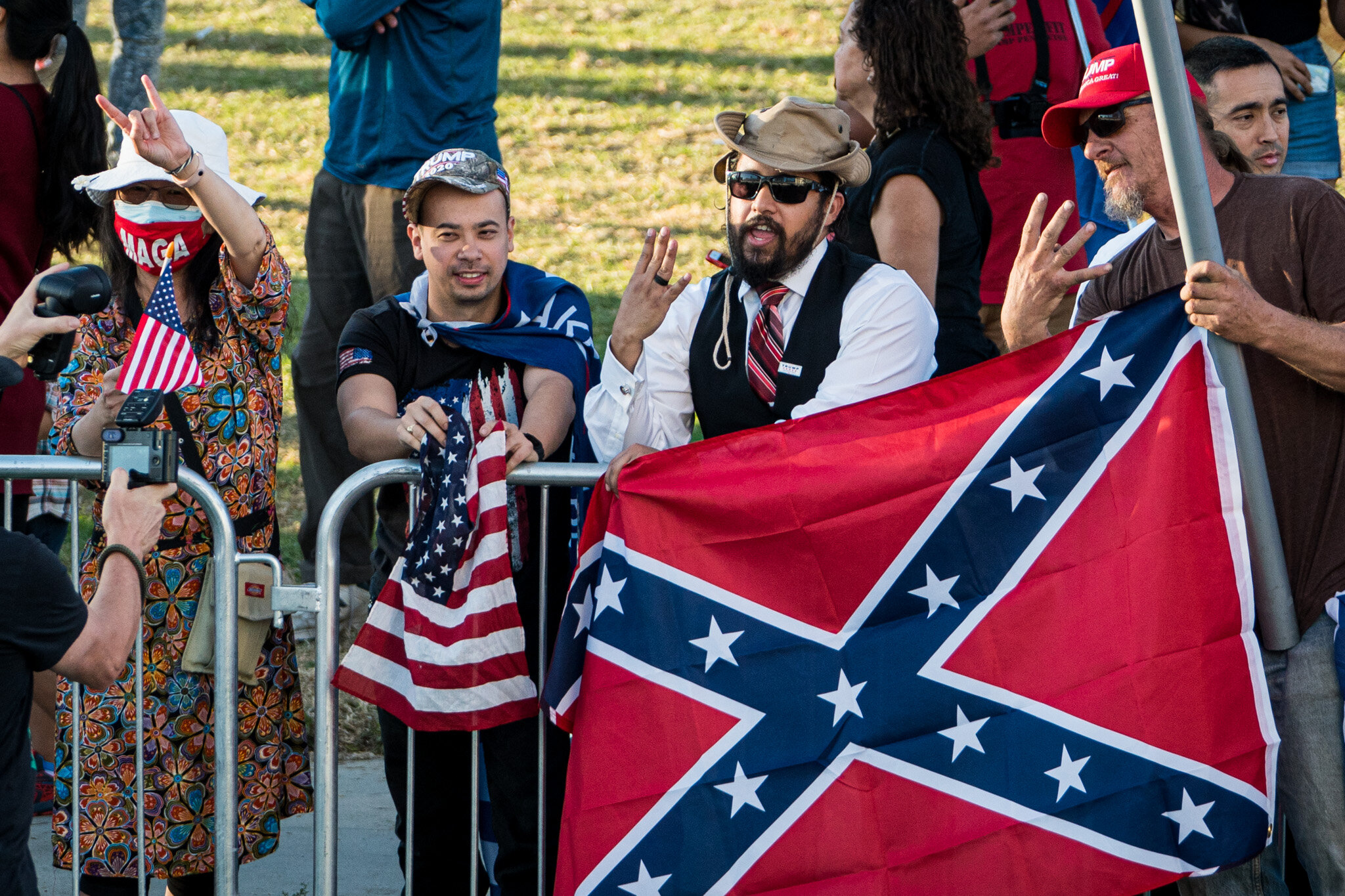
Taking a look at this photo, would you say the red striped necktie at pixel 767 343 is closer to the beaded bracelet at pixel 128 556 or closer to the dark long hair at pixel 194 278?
the dark long hair at pixel 194 278

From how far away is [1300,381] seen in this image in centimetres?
372

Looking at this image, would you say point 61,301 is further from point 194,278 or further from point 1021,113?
point 1021,113

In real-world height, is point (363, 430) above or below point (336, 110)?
below

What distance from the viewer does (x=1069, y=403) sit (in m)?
3.81

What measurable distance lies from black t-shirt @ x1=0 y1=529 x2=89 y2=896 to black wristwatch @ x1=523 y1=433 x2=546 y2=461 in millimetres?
1360

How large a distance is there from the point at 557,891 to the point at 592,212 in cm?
1005

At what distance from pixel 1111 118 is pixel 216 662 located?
2727mm

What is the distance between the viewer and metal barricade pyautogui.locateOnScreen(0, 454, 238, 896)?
3977mm

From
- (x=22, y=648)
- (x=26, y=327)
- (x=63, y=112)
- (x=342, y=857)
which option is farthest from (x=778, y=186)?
(x=342, y=857)

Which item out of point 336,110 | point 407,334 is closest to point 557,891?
point 407,334

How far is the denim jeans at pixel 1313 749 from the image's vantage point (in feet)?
12.1

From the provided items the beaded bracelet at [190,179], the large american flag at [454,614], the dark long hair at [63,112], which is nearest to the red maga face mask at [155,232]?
the beaded bracelet at [190,179]

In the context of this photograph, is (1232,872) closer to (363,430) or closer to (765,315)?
(765,315)

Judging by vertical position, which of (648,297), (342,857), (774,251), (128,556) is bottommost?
(342,857)
